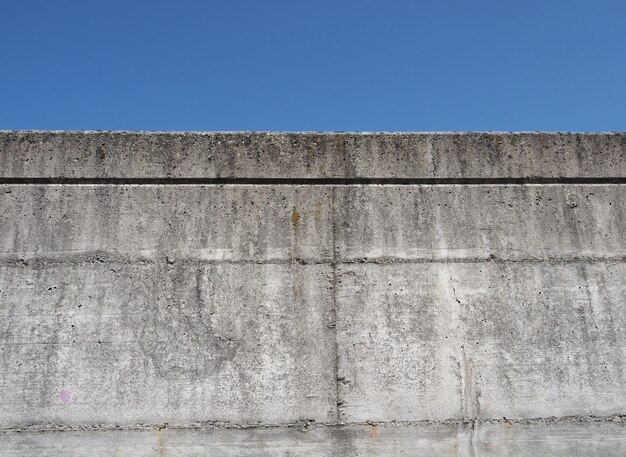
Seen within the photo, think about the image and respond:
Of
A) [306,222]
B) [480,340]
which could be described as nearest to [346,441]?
[480,340]

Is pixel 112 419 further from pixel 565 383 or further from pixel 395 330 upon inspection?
pixel 565 383

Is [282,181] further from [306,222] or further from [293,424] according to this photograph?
[293,424]

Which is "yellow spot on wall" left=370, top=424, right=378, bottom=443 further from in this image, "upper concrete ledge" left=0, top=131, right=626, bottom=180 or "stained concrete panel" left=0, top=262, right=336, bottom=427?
"upper concrete ledge" left=0, top=131, right=626, bottom=180

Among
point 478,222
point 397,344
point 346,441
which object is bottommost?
point 346,441

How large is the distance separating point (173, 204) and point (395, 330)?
62.4 inches

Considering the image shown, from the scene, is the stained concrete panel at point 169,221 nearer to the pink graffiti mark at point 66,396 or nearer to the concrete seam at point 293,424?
the pink graffiti mark at point 66,396

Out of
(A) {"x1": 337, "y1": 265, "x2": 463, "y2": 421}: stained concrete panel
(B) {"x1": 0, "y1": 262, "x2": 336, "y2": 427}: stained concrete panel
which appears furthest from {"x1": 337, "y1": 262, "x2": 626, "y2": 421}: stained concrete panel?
(B) {"x1": 0, "y1": 262, "x2": 336, "y2": 427}: stained concrete panel

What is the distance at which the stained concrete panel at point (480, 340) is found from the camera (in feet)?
12.4

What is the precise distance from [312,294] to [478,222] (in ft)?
3.82

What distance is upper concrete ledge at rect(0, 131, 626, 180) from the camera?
4027 mm

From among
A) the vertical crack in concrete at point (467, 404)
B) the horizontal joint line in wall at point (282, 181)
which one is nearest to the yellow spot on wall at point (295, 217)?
the horizontal joint line in wall at point (282, 181)

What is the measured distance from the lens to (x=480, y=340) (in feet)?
12.8

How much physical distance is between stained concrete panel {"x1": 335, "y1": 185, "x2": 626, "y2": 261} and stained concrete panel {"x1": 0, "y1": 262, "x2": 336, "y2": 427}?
1.33ft

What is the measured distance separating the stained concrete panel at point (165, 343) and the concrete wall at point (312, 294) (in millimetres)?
12
